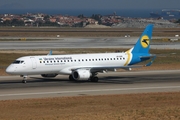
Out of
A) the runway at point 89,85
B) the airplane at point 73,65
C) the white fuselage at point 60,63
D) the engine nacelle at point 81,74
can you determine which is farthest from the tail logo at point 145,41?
the engine nacelle at point 81,74

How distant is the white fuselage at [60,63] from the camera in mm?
52250

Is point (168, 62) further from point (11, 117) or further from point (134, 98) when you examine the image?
point (11, 117)

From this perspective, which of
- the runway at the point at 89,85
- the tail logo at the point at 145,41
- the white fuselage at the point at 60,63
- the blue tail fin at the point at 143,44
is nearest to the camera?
the runway at the point at 89,85

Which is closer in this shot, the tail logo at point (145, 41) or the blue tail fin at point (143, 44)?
the blue tail fin at point (143, 44)

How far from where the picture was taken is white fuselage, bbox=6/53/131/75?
5225 centimetres

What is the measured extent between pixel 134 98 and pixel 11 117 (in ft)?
41.0

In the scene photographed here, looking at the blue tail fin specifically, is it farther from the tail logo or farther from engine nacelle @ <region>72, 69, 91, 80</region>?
engine nacelle @ <region>72, 69, 91, 80</region>

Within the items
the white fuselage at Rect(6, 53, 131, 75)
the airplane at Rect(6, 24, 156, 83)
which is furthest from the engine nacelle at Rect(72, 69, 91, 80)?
the white fuselage at Rect(6, 53, 131, 75)

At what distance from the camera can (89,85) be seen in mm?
51656

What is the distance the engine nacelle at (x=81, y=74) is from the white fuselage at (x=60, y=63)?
987mm

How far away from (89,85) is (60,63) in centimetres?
448

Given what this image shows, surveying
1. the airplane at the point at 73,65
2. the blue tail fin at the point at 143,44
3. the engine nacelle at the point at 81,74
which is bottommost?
the engine nacelle at the point at 81,74

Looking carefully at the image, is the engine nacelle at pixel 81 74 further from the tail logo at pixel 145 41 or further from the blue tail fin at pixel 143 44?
the tail logo at pixel 145 41

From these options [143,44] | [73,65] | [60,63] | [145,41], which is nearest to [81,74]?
[73,65]
